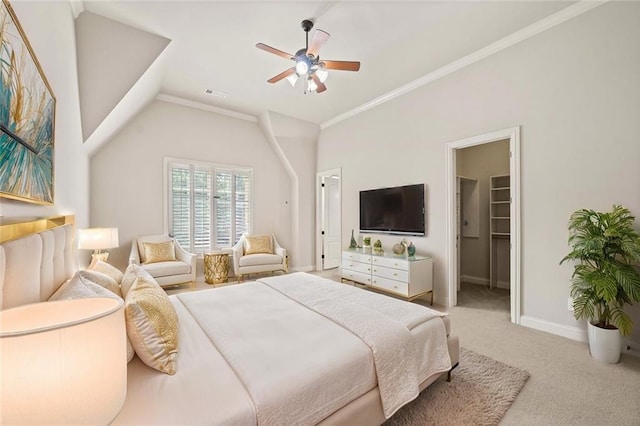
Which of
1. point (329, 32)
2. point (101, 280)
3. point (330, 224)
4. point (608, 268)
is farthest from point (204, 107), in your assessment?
point (608, 268)

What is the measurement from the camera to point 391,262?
3.80 m

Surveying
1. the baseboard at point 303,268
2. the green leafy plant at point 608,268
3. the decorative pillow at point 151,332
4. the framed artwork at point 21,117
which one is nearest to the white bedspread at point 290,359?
the decorative pillow at point 151,332

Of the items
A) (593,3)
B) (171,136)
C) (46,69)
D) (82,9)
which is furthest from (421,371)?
(171,136)

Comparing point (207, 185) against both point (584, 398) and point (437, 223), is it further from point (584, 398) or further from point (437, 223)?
point (584, 398)

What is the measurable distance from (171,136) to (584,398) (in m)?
5.92

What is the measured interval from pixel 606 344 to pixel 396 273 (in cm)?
201

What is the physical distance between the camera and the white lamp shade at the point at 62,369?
22.4 inches

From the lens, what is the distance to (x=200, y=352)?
136 cm

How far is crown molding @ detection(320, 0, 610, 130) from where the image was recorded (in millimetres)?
2615

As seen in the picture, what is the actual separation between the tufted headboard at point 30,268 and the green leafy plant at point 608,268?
11.8ft

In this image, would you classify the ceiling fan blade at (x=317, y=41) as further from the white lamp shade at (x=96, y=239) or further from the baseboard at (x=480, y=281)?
the baseboard at (x=480, y=281)

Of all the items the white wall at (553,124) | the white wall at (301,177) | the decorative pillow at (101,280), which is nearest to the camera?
the decorative pillow at (101,280)

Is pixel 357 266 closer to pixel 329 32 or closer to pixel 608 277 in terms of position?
pixel 608 277

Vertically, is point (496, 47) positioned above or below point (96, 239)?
above
